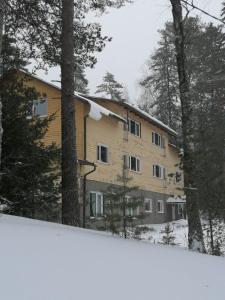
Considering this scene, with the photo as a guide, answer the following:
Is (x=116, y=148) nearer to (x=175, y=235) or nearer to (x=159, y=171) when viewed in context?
(x=159, y=171)

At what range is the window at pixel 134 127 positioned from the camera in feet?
109

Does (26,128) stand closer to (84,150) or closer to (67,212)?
(67,212)

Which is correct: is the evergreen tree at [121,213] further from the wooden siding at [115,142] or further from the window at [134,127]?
the window at [134,127]

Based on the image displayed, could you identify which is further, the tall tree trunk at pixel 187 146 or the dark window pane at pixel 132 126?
the dark window pane at pixel 132 126

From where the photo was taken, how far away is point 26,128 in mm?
13312

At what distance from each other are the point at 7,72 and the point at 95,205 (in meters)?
13.0

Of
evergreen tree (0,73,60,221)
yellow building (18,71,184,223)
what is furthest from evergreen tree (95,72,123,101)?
evergreen tree (0,73,60,221)

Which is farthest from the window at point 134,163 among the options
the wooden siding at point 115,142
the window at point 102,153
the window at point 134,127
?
the window at point 102,153

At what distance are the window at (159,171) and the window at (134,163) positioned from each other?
137 inches

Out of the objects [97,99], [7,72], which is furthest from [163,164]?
[7,72]

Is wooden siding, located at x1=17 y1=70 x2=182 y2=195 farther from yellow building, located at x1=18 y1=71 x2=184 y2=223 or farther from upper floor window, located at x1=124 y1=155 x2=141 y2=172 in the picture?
upper floor window, located at x1=124 y1=155 x2=141 y2=172

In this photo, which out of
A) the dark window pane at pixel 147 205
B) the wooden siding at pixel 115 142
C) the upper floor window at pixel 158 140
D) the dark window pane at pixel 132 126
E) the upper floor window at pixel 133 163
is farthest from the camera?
the upper floor window at pixel 158 140

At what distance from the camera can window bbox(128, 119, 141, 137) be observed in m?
33.2

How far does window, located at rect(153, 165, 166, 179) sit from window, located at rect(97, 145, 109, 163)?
29.0 feet
